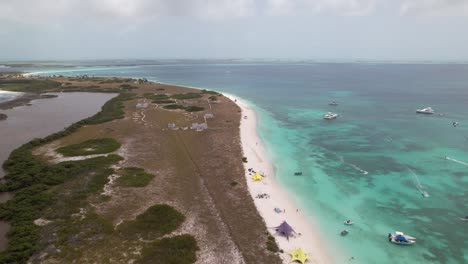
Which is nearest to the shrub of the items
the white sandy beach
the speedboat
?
the white sandy beach

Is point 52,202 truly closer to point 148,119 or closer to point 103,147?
point 103,147

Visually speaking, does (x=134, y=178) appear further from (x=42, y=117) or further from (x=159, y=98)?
(x=159, y=98)

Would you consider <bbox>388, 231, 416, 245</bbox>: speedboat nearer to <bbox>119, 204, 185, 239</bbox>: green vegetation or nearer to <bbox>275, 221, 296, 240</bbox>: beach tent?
<bbox>275, 221, 296, 240</bbox>: beach tent

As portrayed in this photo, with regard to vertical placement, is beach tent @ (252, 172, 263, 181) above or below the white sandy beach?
above

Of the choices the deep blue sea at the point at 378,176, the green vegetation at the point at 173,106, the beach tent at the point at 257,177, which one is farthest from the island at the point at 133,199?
the green vegetation at the point at 173,106

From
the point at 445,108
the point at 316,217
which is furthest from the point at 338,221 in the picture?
the point at 445,108

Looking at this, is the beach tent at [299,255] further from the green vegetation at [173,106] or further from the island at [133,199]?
the green vegetation at [173,106]

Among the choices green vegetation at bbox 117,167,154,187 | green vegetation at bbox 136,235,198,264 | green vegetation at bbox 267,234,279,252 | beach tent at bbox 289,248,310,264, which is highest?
green vegetation at bbox 117,167,154,187
